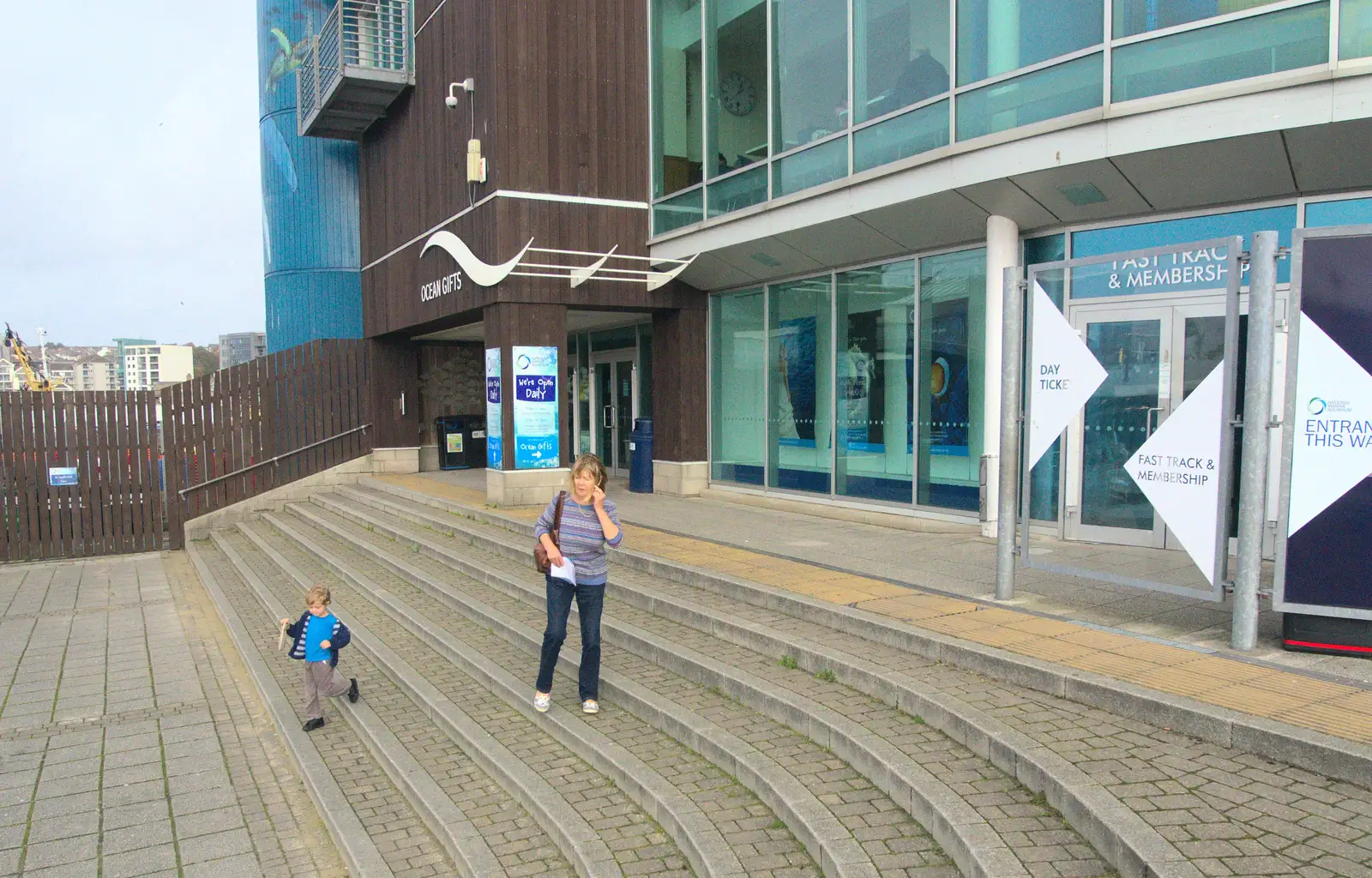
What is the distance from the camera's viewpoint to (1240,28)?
720 cm

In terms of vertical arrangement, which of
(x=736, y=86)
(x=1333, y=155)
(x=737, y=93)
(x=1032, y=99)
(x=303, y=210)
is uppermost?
(x=303, y=210)

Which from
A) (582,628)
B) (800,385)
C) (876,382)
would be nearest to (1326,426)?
(582,628)

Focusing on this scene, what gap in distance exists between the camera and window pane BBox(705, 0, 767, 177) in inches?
477

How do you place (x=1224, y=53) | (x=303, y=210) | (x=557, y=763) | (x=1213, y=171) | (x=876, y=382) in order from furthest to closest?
(x=303, y=210) < (x=876, y=382) < (x=1213, y=171) < (x=1224, y=53) < (x=557, y=763)

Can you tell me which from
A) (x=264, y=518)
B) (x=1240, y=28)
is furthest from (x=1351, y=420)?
(x=264, y=518)

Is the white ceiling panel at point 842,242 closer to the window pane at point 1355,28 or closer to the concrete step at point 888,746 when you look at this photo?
the window pane at point 1355,28

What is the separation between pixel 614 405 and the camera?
17.5 metres

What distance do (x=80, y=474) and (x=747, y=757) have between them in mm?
13802

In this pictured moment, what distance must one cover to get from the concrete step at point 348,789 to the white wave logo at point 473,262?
5803 millimetres

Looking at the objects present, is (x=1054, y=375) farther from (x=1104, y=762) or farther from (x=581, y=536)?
(x=581, y=536)

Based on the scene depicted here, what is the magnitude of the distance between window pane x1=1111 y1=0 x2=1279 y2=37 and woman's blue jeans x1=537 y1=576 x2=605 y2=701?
6.55 m

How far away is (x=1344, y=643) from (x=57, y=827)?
7.06m

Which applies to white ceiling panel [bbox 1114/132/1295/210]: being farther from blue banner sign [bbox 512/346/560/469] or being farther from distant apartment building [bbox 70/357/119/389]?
distant apartment building [bbox 70/357/119/389]

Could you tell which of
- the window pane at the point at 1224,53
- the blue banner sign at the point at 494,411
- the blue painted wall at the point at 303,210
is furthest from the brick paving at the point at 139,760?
the blue painted wall at the point at 303,210
